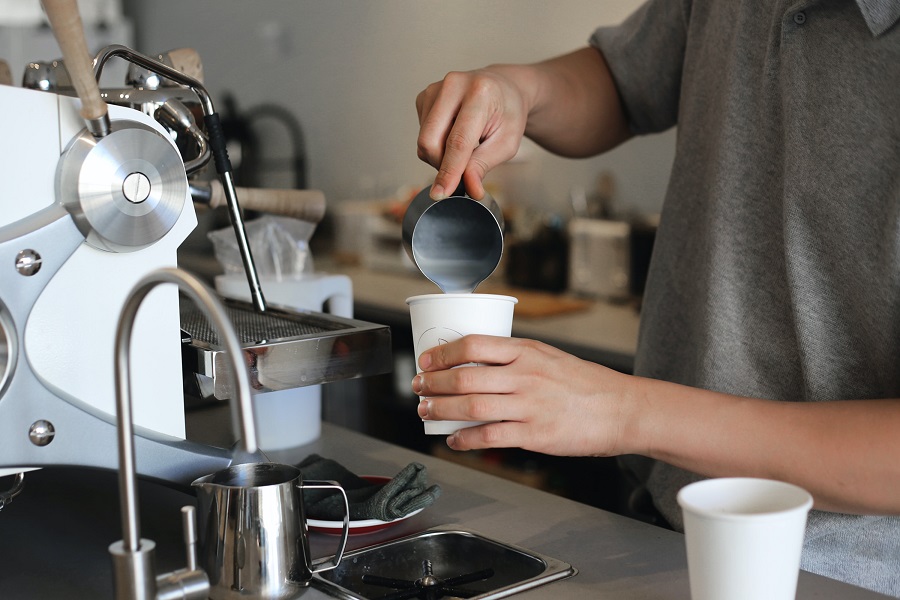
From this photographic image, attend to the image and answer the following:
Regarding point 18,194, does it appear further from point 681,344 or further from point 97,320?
point 681,344

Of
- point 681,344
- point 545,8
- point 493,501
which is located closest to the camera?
point 493,501

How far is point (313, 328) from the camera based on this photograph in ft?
3.61

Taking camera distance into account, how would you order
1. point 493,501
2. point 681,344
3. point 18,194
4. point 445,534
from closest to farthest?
point 18,194 → point 445,534 → point 493,501 → point 681,344

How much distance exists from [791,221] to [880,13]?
23 cm

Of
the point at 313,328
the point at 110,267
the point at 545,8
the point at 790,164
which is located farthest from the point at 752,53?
the point at 545,8

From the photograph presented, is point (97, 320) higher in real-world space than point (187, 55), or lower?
lower

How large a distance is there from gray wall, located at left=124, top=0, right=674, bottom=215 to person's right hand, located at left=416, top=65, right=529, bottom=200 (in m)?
0.96

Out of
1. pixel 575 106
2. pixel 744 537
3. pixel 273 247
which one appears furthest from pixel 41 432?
pixel 575 106

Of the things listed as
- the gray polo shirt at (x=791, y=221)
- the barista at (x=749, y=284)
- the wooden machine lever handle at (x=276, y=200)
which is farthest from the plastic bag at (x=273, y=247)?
the gray polo shirt at (x=791, y=221)

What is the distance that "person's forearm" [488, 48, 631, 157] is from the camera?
132 centimetres

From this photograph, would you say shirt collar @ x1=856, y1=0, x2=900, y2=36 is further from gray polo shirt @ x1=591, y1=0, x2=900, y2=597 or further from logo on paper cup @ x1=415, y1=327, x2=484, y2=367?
logo on paper cup @ x1=415, y1=327, x2=484, y2=367

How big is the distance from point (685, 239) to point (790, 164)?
250 millimetres

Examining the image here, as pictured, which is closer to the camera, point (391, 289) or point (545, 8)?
point (545, 8)

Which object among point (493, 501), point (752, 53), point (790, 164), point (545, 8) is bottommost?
point (493, 501)
